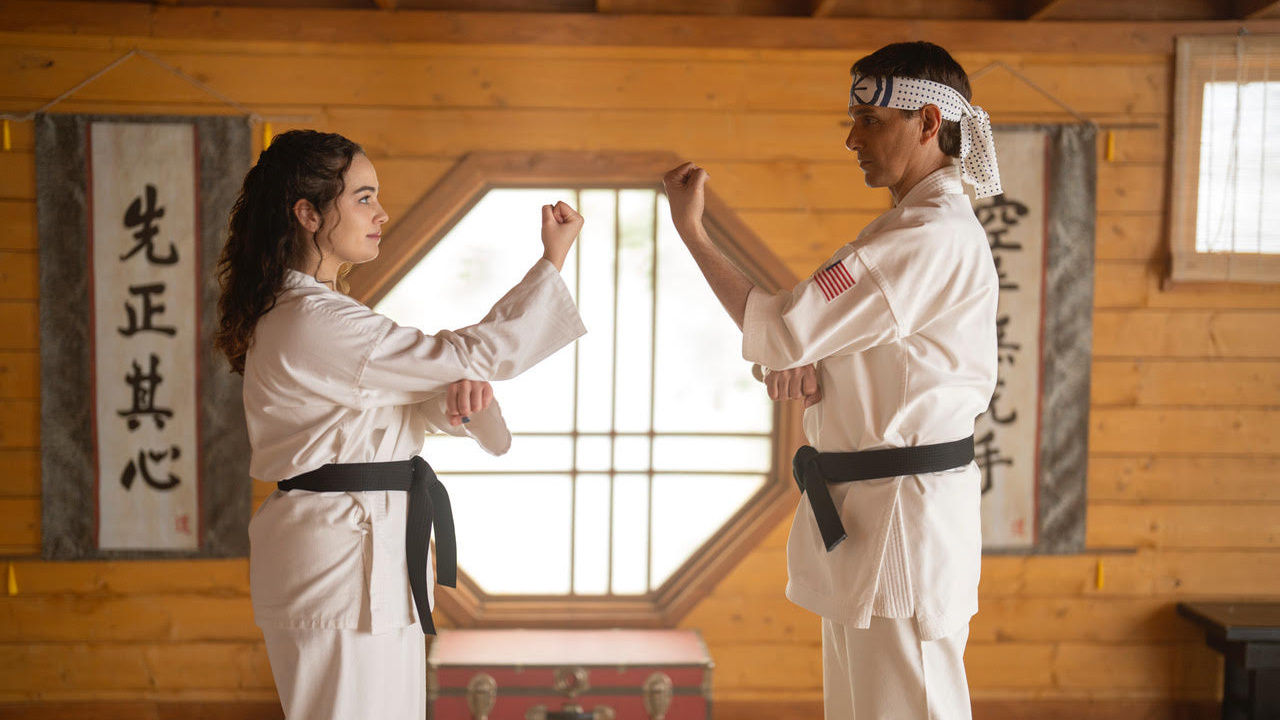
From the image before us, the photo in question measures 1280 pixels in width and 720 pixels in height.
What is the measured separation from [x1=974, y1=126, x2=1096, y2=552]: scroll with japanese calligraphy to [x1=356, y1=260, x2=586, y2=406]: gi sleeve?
2.02 metres

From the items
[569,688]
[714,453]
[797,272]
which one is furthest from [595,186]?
[569,688]

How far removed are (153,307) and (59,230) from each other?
15.7 inches

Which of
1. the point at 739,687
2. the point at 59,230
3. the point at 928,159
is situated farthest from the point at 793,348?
the point at 59,230

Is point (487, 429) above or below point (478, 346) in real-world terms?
below

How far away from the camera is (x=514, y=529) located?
3576 mm

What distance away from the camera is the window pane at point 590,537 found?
11.3 ft

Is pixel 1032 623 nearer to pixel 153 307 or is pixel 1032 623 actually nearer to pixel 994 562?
pixel 994 562

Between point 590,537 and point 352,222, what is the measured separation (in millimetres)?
1983

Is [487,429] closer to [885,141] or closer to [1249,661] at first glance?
[885,141]

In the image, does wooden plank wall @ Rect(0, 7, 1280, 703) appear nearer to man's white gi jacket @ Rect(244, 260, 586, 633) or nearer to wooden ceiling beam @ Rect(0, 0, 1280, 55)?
wooden ceiling beam @ Rect(0, 0, 1280, 55)

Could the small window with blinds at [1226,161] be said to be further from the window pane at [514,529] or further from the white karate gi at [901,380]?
the window pane at [514,529]

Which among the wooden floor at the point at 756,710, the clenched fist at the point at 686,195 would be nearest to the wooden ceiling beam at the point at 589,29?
the clenched fist at the point at 686,195

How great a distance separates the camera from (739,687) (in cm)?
334

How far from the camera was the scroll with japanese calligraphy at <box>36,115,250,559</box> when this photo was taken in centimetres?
312
